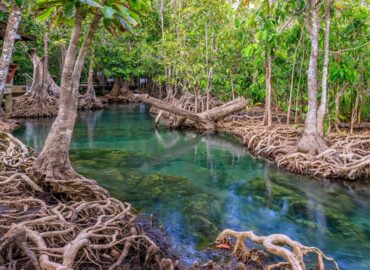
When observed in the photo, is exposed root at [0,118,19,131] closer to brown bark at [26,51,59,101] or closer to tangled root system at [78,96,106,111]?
brown bark at [26,51,59,101]

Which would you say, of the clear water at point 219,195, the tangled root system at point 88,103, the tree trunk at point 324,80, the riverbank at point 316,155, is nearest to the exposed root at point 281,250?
the clear water at point 219,195

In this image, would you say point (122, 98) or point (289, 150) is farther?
point (122, 98)

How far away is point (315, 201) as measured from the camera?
6.83m

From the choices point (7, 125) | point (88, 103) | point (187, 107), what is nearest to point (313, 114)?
point (187, 107)

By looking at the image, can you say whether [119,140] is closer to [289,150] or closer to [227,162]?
[227,162]

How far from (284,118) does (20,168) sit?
1051 centimetres

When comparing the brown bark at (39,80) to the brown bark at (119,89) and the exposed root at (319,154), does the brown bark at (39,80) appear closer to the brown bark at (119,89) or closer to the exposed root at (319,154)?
the brown bark at (119,89)

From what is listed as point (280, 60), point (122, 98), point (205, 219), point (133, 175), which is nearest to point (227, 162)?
point (133, 175)

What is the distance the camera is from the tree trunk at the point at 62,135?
547 centimetres

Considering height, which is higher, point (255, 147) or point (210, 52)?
point (210, 52)

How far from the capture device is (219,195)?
711cm

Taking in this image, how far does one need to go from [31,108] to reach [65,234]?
1502 centimetres

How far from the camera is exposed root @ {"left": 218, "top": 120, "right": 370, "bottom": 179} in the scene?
26.2 ft

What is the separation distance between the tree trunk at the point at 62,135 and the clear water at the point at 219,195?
1.51 m
